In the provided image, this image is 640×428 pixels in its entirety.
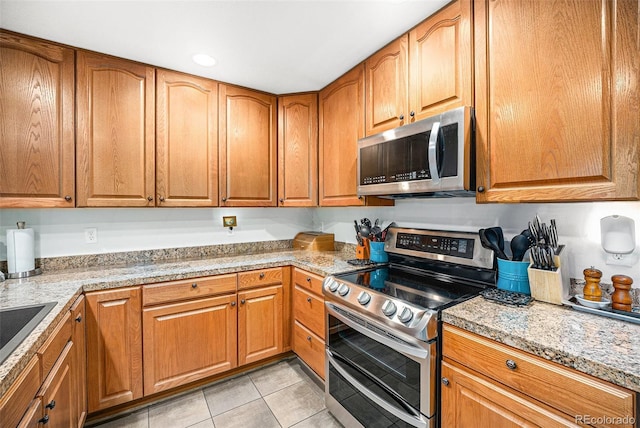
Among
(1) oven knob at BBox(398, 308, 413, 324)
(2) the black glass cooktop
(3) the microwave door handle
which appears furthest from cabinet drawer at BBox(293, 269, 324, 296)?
(3) the microwave door handle

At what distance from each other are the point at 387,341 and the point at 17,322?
5.18ft

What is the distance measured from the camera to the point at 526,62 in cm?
117

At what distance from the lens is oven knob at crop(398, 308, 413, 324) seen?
121 cm

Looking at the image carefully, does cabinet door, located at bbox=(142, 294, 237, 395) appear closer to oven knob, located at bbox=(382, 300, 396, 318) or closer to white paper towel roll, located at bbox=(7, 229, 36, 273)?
white paper towel roll, located at bbox=(7, 229, 36, 273)

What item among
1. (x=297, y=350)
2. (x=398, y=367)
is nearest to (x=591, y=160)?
(x=398, y=367)

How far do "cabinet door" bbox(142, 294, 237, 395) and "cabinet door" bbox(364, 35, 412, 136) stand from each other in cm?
161

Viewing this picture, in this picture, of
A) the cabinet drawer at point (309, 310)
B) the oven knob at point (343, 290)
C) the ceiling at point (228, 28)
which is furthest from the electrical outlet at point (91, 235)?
the oven knob at point (343, 290)

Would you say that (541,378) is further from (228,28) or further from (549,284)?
(228,28)

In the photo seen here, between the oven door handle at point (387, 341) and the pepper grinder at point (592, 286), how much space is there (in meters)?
0.71

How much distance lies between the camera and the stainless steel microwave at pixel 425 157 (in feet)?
4.34

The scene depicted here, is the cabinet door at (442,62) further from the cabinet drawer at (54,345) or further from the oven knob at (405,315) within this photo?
the cabinet drawer at (54,345)

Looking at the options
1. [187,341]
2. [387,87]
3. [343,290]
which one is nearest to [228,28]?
[387,87]

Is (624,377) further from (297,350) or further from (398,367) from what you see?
(297,350)

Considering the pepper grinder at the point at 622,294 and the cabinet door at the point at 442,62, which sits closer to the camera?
the pepper grinder at the point at 622,294
